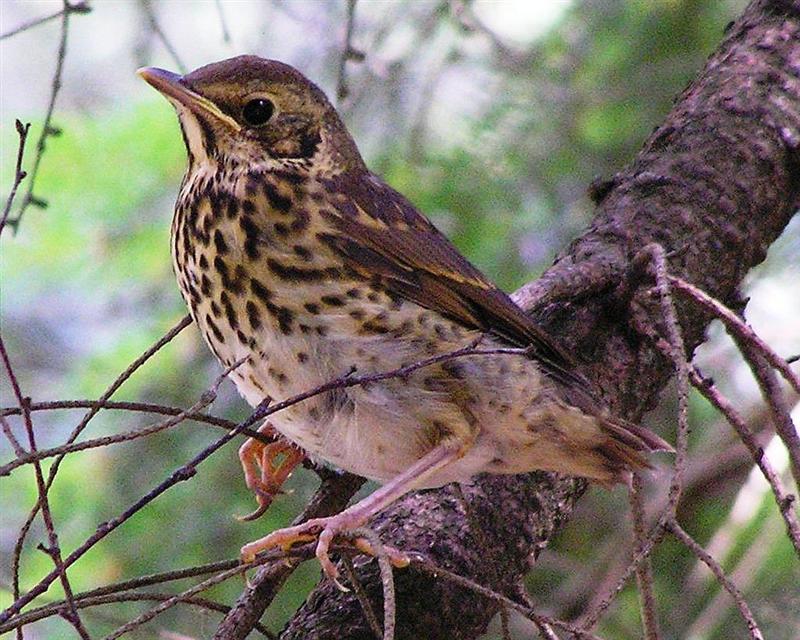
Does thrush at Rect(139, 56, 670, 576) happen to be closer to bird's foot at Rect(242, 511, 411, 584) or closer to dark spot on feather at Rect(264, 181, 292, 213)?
dark spot on feather at Rect(264, 181, 292, 213)

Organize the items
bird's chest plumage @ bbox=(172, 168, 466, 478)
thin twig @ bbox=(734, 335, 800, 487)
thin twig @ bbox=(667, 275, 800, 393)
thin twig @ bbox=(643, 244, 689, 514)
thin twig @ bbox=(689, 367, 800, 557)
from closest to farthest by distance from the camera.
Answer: thin twig @ bbox=(643, 244, 689, 514), thin twig @ bbox=(689, 367, 800, 557), thin twig @ bbox=(667, 275, 800, 393), thin twig @ bbox=(734, 335, 800, 487), bird's chest plumage @ bbox=(172, 168, 466, 478)

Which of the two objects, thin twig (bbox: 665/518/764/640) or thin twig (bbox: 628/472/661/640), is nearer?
thin twig (bbox: 665/518/764/640)

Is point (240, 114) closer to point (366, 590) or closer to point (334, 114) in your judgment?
point (334, 114)

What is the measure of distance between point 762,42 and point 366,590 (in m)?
1.60

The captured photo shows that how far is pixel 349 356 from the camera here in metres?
2.32

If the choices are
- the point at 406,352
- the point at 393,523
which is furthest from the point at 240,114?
the point at 393,523

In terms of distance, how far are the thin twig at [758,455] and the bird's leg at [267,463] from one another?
83cm

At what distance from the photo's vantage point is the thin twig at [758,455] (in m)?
1.84

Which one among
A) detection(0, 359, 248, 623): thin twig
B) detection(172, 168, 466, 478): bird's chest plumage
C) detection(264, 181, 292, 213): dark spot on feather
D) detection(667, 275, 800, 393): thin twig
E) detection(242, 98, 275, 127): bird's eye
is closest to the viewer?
detection(0, 359, 248, 623): thin twig

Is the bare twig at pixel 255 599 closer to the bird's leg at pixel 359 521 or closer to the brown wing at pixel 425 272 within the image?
the bird's leg at pixel 359 521

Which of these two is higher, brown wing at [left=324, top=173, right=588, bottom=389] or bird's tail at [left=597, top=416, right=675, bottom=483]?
brown wing at [left=324, top=173, right=588, bottom=389]

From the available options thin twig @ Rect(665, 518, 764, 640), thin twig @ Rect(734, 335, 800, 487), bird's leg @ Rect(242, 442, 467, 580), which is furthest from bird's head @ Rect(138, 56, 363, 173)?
thin twig @ Rect(665, 518, 764, 640)

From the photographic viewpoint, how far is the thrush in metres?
2.33

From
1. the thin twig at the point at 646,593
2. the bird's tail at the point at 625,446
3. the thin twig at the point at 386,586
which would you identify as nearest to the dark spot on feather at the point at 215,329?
the thin twig at the point at 386,586
